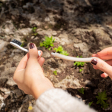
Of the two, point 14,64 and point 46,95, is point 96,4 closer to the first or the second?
point 14,64

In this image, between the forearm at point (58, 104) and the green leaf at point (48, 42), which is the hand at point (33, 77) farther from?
the green leaf at point (48, 42)

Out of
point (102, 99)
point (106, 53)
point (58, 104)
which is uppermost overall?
point (58, 104)

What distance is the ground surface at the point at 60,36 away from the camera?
70.8 inches

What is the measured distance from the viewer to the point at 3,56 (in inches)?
81.9

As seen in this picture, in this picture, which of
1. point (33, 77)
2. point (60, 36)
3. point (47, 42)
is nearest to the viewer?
point (33, 77)

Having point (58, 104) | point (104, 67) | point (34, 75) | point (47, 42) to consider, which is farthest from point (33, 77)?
point (47, 42)

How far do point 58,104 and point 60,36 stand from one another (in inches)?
73.3

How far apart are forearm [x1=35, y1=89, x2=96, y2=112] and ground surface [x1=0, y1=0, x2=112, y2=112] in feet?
3.36

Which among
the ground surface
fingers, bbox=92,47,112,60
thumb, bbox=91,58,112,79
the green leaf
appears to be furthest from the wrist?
the green leaf

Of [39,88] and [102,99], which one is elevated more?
[39,88]

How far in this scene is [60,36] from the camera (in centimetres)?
243

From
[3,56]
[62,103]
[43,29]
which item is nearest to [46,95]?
[62,103]

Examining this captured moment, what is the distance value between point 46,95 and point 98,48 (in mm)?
1796

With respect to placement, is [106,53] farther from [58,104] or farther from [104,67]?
[58,104]
